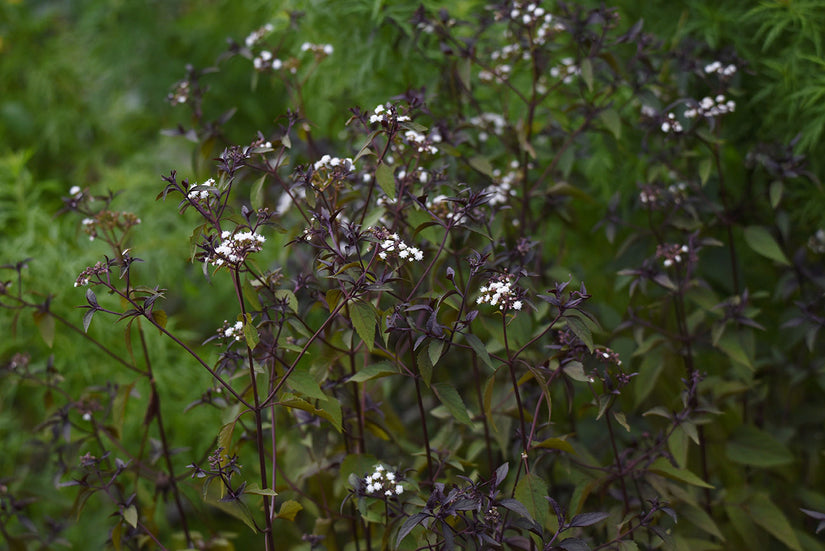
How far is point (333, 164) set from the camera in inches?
42.7

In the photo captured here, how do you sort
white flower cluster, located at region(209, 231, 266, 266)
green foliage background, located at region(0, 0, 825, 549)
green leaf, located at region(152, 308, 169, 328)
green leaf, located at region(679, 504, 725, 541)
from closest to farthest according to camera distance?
white flower cluster, located at region(209, 231, 266, 266), green leaf, located at region(152, 308, 169, 328), green leaf, located at region(679, 504, 725, 541), green foliage background, located at region(0, 0, 825, 549)

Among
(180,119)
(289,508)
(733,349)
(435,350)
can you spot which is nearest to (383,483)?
(289,508)

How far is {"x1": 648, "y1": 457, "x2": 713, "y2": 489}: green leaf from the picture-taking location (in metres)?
1.16

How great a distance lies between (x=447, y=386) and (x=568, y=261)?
3.48 ft

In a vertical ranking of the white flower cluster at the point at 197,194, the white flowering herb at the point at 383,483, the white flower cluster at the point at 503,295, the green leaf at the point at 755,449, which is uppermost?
the white flower cluster at the point at 197,194

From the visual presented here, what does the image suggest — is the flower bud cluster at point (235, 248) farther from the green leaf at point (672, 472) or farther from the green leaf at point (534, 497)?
the green leaf at point (672, 472)

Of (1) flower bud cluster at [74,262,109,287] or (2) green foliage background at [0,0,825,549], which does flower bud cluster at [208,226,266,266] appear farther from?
(2) green foliage background at [0,0,825,549]

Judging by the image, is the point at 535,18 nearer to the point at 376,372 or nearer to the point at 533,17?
the point at 533,17

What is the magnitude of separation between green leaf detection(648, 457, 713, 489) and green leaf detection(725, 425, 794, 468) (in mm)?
262

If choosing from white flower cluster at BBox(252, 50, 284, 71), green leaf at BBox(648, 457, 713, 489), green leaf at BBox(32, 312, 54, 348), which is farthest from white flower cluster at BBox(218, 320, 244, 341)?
green leaf at BBox(648, 457, 713, 489)

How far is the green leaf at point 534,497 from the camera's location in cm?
104

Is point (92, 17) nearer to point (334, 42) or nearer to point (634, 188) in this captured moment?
point (334, 42)

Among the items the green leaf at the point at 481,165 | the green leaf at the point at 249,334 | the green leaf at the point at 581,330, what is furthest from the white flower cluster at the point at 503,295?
the green leaf at the point at 481,165

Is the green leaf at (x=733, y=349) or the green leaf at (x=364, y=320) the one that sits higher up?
the green leaf at (x=364, y=320)
